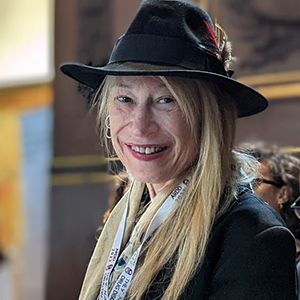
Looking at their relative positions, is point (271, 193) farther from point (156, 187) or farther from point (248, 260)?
point (248, 260)

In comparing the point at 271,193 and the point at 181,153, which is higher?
the point at 181,153

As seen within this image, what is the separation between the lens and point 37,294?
8.54ft

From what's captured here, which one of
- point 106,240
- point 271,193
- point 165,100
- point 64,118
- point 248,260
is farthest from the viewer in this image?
point 64,118

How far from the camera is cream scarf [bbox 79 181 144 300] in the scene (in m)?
1.09

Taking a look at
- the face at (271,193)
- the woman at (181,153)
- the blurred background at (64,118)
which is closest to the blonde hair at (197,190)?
the woman at (181,153)

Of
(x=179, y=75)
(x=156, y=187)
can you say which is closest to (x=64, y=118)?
(x=156, y=187)

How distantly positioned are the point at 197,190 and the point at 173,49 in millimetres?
211

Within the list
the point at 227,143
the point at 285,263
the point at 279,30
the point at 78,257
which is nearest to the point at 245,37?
the point at 279,30

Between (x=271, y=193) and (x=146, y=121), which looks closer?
(x=146, y=121)

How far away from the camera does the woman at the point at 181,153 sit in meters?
0.92

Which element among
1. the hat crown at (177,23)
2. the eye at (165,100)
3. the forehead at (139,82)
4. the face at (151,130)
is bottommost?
the face at (151,130)

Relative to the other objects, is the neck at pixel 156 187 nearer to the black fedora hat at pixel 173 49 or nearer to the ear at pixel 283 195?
the black fedora hat at pixel 173 49

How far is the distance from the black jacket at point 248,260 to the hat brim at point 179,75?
0.56 ft

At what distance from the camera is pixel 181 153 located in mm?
980
